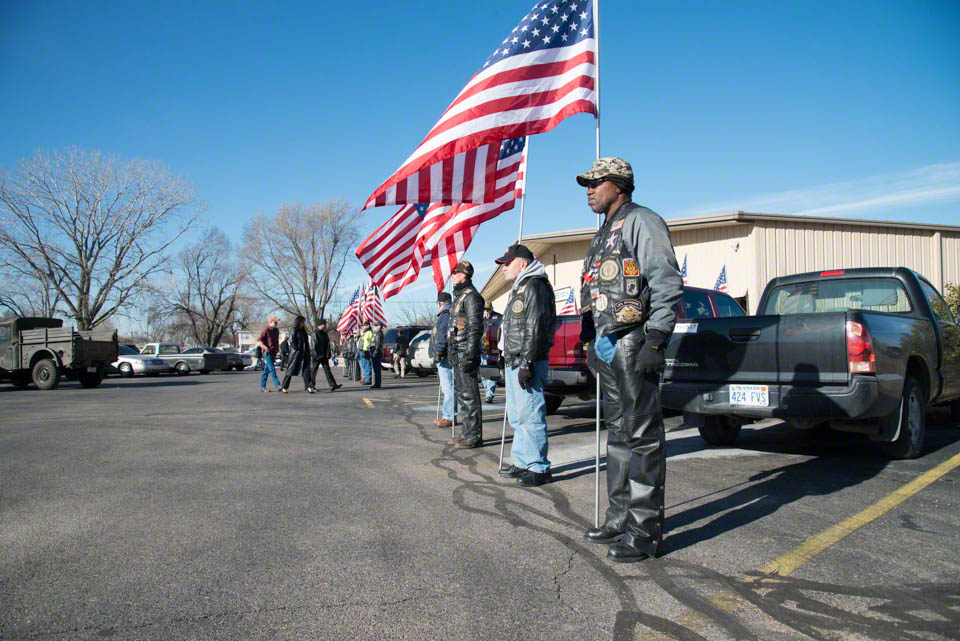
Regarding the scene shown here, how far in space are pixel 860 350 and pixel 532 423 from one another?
2.71 meters

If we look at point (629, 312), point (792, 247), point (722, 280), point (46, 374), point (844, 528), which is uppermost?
point (792, 247)

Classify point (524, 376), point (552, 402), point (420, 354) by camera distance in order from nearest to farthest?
point (524, 376) → point (552, 402) → point (420, 354)

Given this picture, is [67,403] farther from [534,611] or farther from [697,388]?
[534,611]

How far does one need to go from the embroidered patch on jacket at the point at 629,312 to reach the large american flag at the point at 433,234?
18.5 ft

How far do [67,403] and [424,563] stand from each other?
1233 cm

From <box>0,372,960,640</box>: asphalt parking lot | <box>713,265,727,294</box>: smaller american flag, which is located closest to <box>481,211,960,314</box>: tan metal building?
<box>713,265,727,294</box>: smaller american flag

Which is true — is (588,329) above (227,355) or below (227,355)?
above

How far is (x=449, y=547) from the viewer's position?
3.69 m

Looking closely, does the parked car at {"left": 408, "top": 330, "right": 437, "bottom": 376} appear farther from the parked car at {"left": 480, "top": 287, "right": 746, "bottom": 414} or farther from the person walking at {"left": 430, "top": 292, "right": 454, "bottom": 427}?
the parked car at {"left": 480, "top": 287, "right": 746, "bottom": 414}

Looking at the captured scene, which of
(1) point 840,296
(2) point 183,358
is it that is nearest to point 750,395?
(1) point 840,296

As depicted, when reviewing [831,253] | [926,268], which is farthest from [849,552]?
[926,268]

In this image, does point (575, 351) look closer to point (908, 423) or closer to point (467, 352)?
point (467, 352)

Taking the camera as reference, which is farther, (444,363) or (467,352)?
(444,363)

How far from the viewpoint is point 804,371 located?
5.57 m
